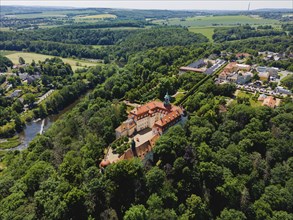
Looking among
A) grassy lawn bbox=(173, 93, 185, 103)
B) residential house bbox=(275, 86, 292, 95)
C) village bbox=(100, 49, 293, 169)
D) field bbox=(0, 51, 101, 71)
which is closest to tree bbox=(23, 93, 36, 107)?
field bbox=(0, 51, 101, 71)

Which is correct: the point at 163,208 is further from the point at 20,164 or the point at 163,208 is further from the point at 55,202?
the point at 20,164

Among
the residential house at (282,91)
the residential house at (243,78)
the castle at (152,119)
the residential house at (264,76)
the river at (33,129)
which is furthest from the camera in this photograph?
the residential house at (264,76)

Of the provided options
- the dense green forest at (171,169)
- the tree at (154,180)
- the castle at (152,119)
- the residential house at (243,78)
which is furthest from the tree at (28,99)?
the residential house at (243,78)

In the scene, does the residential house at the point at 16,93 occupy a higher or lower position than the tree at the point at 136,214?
lower

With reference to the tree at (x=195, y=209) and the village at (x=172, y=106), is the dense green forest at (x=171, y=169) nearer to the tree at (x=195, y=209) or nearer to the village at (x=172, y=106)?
the tree at (x=195, y=209)

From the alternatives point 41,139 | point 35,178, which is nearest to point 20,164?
point 41,139

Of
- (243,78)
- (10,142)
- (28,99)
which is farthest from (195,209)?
(28,99)
